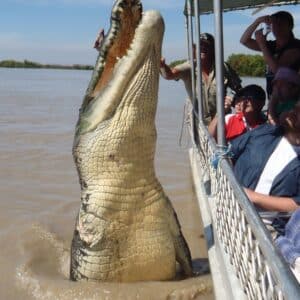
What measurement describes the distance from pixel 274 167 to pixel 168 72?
3.42 meters

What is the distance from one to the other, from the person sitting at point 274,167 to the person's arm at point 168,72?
10.0 feet

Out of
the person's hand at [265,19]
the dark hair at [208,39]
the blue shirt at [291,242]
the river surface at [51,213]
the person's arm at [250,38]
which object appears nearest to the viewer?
the blue shirt at [291,242]

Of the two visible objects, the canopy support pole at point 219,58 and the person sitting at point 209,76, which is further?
the person sitting at point 209,76

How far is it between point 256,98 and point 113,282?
1.82 m

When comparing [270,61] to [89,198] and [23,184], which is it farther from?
[23,184]

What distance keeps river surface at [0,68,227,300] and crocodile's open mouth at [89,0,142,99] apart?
4.04 feet

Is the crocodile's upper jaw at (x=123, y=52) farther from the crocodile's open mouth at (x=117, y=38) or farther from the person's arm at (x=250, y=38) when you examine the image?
the person's arm at (x=250, y=38)

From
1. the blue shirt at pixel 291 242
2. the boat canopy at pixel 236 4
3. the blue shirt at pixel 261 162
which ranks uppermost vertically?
the boat canopy at pixel 236 4

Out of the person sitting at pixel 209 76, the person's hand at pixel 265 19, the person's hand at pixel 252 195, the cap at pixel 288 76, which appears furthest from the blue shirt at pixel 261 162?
the person sitting at pixel 209 76

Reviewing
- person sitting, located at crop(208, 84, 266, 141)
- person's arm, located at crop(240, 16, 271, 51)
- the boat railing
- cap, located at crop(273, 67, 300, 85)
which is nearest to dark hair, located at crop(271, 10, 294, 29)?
person's arm, located at crop(240, 16, 271, 51)

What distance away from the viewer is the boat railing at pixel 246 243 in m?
1.64

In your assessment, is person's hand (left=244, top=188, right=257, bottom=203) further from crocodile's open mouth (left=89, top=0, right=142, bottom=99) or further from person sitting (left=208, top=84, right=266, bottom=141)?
person sitting (left=208, top=84, right=266, bottom=141)

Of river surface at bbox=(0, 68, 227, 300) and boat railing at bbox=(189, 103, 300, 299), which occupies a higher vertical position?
boat railing at bbox=(189, 103, 300, 299)

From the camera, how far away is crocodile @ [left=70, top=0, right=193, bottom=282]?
3.22 meters
